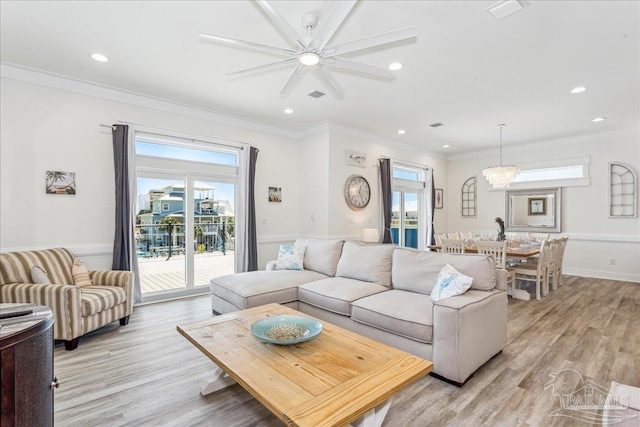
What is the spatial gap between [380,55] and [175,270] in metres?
4.30

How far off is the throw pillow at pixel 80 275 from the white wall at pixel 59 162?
416 millimetres

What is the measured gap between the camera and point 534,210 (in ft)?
23.4

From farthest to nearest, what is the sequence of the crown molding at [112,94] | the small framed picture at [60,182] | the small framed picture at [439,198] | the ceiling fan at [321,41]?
1. the small framed picture at [439,198]
2. the small framed picture at [60,182]
3. the crown molding at [112,94]
4. the ceiling fan at [321,41]

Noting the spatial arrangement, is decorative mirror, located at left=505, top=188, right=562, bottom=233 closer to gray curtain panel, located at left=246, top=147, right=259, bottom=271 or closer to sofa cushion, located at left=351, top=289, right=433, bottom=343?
sofa cushion, located at left=351, top=289, right=433, bottom=343

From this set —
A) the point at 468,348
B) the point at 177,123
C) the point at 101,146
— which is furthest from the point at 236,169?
the point at 468,348

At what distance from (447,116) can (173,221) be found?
492 centimetres

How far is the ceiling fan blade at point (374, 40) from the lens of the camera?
2209 mm

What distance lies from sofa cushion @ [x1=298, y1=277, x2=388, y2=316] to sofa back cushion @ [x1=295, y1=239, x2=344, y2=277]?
1.22 feet

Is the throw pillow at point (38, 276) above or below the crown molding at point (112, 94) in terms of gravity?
below

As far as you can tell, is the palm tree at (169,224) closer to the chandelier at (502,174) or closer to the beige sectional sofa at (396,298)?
the beige sectional sofa at (396,298)

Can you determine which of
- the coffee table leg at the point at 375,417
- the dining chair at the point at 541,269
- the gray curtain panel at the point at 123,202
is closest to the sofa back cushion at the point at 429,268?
the coffee table leg at the point at 375,417

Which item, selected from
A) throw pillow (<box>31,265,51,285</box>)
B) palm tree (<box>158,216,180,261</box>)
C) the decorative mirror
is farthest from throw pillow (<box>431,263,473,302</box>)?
the decorative mirror

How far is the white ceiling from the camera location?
2.59 metres

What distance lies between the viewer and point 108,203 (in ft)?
13.6
